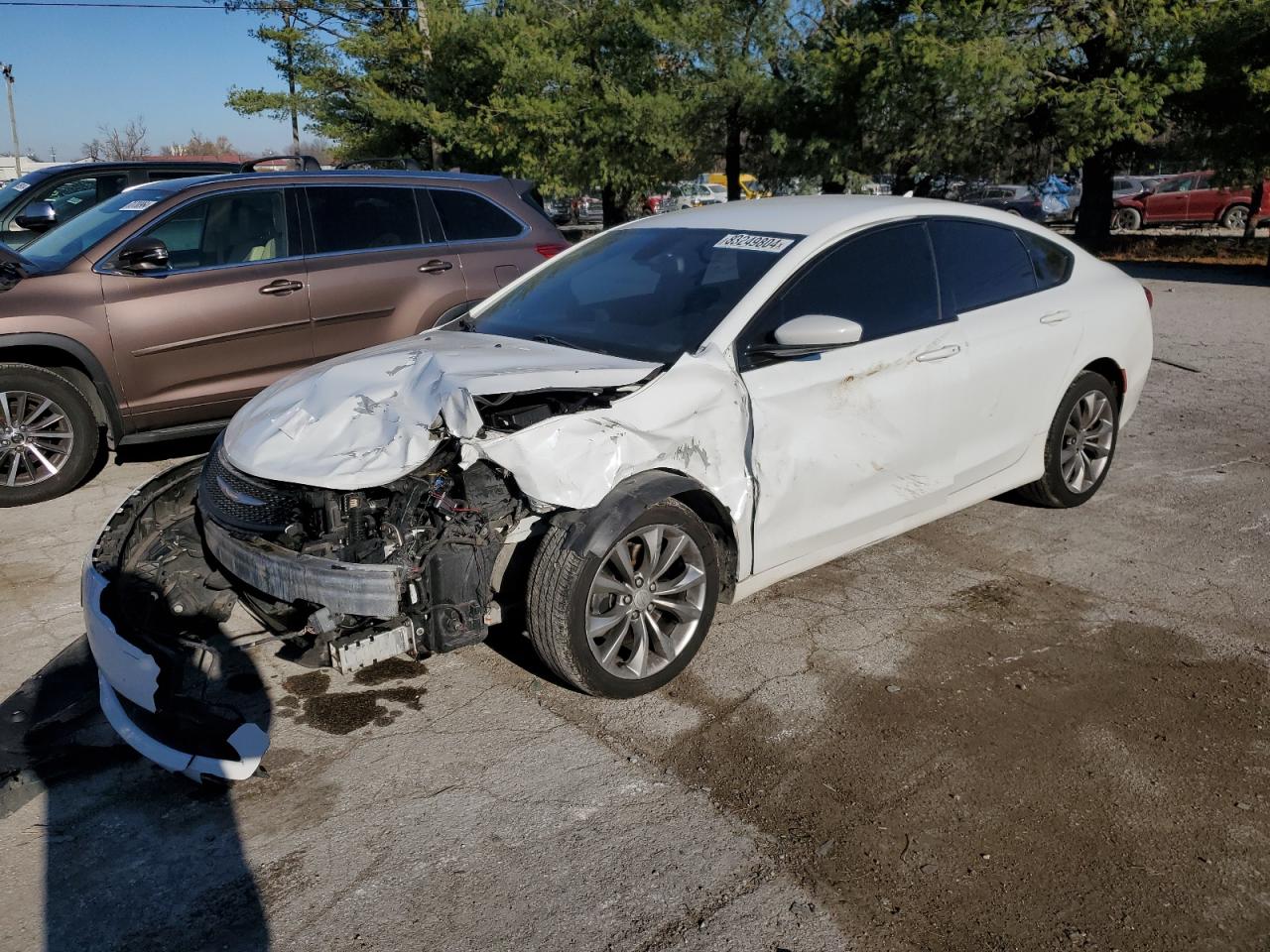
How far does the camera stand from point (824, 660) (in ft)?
13.5

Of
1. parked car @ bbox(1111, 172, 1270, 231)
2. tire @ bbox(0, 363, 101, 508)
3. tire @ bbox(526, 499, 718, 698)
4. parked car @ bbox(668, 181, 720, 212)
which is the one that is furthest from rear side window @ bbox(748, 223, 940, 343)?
parked car @ bbox(1111, 172, 1270, 231)

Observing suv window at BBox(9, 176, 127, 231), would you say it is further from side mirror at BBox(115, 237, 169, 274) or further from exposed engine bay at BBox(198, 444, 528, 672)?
exposed engine bay at BBox(198, 444, 528, 672)

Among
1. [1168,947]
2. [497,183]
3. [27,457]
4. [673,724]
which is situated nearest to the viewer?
[1168,947]

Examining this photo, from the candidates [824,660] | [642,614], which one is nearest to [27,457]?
[642,614]

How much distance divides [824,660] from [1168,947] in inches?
66.7

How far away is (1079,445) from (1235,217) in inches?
1065

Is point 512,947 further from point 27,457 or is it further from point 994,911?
point 27,457

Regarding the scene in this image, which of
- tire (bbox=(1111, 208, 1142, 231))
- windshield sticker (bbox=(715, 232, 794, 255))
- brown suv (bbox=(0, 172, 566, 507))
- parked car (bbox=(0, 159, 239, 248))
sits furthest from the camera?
tire (bbox=(1111, 208, 1142, 231))

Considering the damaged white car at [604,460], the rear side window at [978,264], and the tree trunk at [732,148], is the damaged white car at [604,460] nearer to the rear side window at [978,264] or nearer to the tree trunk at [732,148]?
the rear side window at [978,264]

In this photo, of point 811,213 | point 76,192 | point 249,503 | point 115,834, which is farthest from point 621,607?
point 76,192

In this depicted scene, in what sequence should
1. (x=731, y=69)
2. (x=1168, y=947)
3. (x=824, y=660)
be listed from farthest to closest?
(x=731, y=69)
(x=824, y=660)
(x=1168, y=947)

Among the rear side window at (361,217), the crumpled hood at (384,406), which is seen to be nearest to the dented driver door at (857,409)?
the crumpled hood at (384,406)

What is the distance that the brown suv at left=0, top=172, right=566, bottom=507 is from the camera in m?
6.11

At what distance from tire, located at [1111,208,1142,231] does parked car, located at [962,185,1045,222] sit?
2.08m
